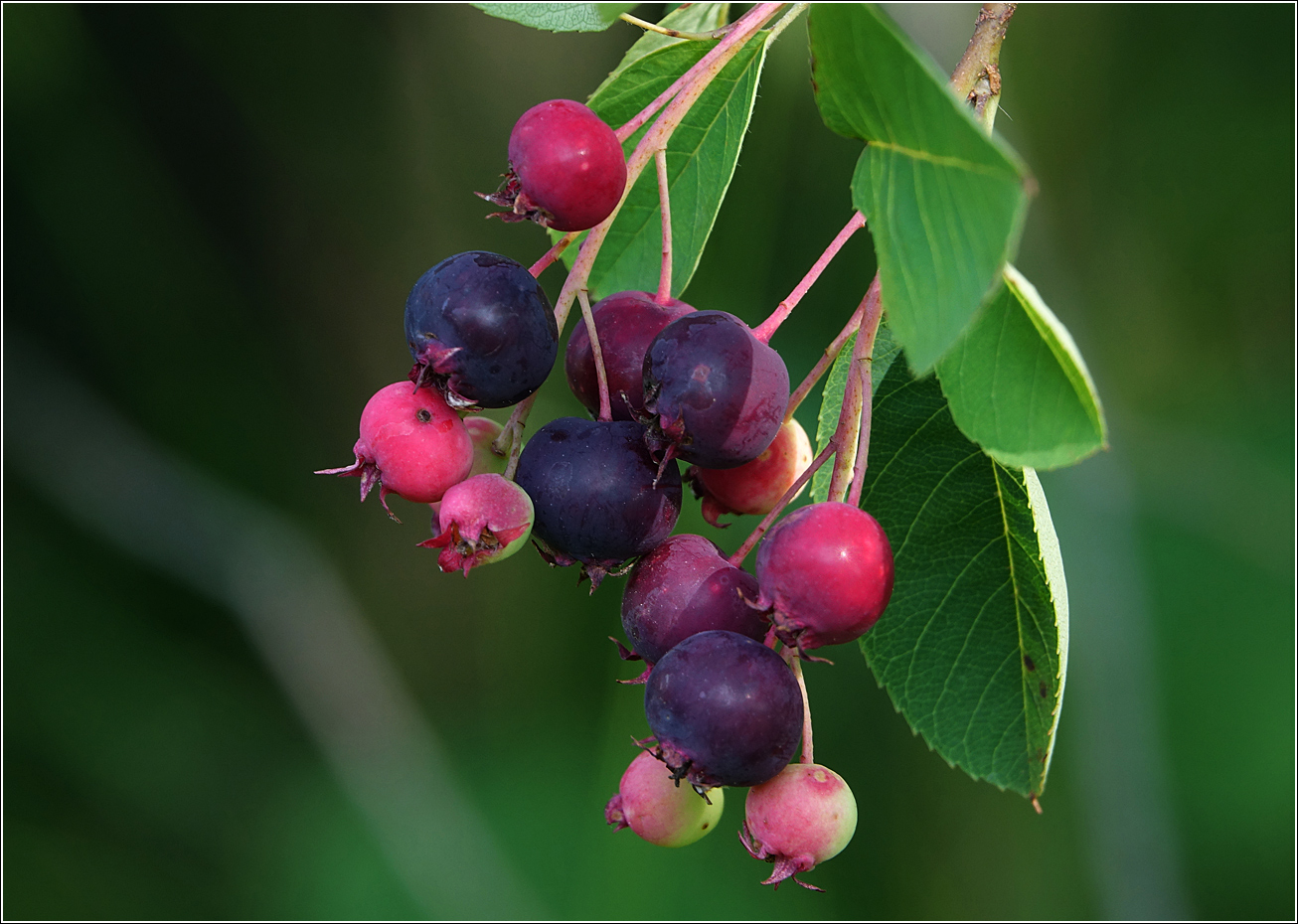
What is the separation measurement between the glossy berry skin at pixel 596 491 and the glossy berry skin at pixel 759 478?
90mm

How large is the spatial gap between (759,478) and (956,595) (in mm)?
227

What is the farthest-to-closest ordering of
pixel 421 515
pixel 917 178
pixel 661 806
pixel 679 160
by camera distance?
pixel 421 515 < pixel 679 160 < pixel 661 806 < pixel 917 178

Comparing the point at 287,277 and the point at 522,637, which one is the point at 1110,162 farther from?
the point at 287,277

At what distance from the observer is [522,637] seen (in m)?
2.47

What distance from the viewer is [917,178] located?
1.38 ft

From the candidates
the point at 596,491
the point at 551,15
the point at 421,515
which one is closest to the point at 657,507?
the point at 596,491

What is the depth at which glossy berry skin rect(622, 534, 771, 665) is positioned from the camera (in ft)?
1.60

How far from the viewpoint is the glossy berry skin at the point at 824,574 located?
1.44 ft

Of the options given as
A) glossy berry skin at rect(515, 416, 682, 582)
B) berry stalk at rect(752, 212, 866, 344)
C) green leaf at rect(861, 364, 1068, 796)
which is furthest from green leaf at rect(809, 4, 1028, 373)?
green leaf at rect(861, 364, 1068, 796)

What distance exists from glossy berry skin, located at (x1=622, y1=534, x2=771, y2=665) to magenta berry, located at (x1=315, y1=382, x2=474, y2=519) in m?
0.12

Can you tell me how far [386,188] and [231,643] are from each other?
4.26 feet

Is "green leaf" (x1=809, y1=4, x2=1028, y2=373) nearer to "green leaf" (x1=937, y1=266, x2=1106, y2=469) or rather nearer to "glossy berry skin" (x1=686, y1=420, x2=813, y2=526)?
"green leaf" (x1=937, y1=266, x2=1106, y2=469)

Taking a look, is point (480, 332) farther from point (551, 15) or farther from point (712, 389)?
point (551, 15)

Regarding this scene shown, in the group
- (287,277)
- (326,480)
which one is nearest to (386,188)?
(287,277)
